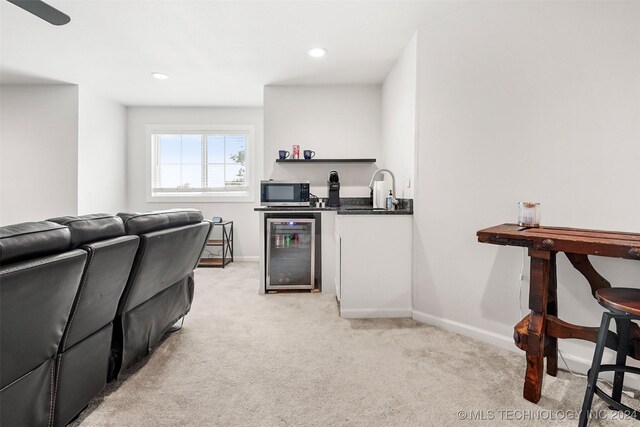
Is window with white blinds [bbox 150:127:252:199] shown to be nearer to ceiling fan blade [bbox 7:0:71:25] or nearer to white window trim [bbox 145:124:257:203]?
white window trim [bbox 145:124:257:203]

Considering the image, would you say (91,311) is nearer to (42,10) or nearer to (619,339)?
(42,10)

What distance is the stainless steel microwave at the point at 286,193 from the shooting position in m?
3.71

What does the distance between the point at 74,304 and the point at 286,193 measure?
259 cm

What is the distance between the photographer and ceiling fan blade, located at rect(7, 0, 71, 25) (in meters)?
2.02

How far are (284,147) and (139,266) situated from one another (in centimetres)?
275

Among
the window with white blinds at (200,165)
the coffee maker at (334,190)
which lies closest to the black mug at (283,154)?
the coffee maker at (334,190)

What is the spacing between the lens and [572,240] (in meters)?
1.51

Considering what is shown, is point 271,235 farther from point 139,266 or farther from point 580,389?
point 580,389

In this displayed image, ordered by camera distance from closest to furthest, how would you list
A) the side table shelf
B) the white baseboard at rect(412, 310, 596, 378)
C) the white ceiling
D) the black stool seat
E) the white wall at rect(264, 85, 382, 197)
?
the black stool seat, the white baseboard at rect(412, 310, 596, 378), the white ceiling, the white wall at rect(264, 85, 382, 197), the side table shelf

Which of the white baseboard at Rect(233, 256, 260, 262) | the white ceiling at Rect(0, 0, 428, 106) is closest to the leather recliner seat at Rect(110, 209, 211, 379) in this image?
the white ceiling at Rect(0, 0, 428, 106)

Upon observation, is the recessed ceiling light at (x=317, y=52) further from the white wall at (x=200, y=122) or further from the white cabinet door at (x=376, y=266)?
the white wall at (x=200, y=122)

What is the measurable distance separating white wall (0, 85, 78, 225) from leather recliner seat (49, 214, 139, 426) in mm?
3504

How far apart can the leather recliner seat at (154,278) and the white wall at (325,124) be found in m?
2.06

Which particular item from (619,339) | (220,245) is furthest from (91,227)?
(220,245)
